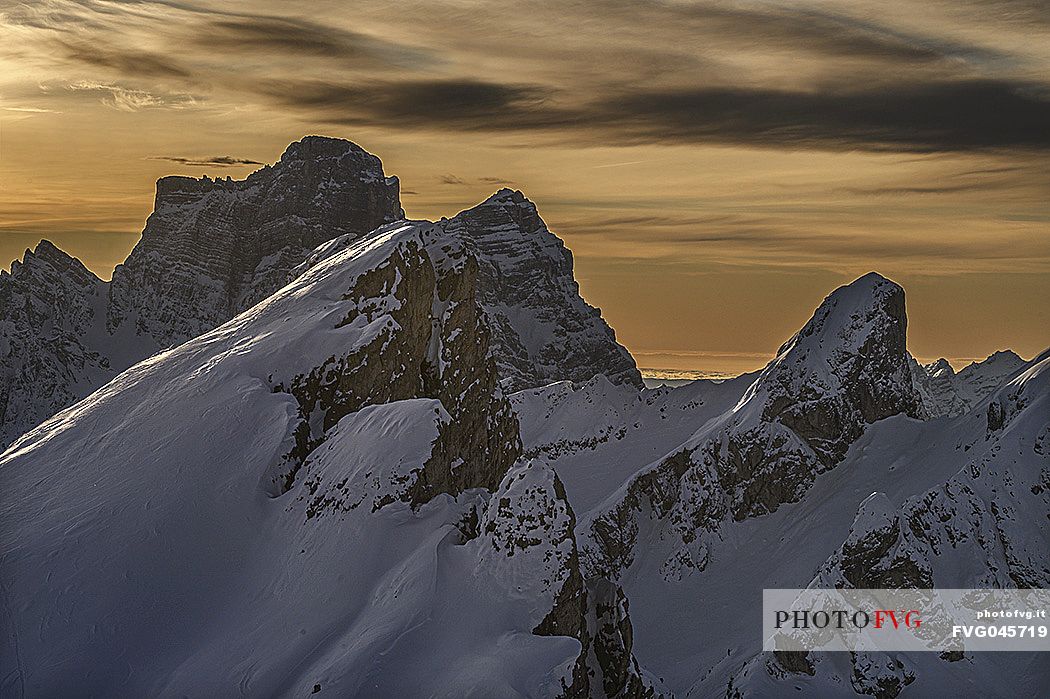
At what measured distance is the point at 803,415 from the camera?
168m

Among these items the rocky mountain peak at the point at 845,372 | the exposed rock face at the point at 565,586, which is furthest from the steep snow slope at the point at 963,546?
the exposed rock face at the point at 565,586

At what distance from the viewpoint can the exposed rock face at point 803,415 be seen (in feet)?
547

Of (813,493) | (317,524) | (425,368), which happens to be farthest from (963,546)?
(317,524)

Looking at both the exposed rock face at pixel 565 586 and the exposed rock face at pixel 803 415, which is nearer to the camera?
the exposed rock face at pixel 565 586

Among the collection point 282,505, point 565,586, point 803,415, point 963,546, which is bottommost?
point 803,415

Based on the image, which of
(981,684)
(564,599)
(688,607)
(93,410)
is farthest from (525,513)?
(688,607)

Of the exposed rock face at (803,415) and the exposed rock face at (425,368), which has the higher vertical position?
the exposed rock face at (425,368)

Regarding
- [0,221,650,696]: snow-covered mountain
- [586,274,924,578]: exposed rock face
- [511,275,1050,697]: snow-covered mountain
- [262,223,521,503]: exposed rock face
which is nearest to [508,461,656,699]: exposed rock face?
[0,221,650,696]: snow-covered mountain

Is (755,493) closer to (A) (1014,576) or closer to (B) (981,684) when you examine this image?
(A) (1014,576)

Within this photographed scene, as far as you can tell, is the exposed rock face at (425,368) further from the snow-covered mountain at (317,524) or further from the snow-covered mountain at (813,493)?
the snow-covered mountain at (813,493)

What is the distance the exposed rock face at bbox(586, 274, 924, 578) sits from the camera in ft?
547

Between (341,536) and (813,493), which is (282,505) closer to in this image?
(341,536)

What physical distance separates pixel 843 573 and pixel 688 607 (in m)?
54.4

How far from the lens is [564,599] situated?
5550cm
